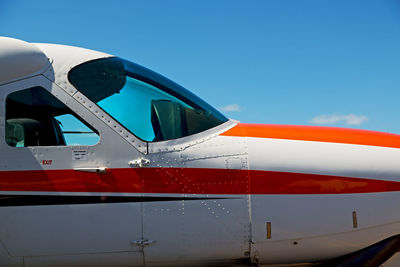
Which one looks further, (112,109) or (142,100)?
(142,100)

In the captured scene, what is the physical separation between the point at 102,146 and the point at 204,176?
35.4 inches

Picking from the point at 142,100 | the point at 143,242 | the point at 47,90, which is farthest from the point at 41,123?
the point at 143,242

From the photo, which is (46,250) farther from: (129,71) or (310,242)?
(310,242)

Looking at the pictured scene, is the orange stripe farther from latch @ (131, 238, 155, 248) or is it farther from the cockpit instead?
latch @ (131, 238, 155, 248)

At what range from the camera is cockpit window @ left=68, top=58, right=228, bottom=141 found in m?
3.49

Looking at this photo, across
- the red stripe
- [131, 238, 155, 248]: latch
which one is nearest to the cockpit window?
the red stripe

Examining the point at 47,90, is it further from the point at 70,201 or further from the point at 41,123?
the point at 70,201

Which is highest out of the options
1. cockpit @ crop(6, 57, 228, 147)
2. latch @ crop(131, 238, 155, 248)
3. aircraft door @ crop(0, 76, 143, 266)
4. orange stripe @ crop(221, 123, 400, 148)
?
cockpit @ crop(6, 57, 228, 147)

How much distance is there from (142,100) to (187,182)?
92cm

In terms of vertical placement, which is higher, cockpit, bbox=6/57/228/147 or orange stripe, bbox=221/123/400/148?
cockpit, bbox=6/57/228/147

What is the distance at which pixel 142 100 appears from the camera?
12.0 feet

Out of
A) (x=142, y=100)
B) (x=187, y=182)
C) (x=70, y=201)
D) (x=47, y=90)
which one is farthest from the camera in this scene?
(x=142, y=100)

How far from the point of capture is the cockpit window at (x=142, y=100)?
349cm

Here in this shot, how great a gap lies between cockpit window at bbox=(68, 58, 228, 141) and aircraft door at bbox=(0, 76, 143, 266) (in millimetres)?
265
